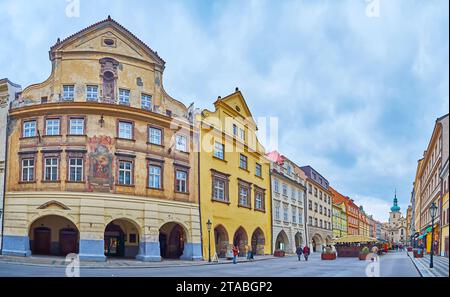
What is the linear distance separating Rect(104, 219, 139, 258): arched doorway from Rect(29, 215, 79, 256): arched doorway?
1913 millimetres

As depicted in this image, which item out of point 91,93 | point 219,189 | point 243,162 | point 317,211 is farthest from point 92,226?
point 317,211

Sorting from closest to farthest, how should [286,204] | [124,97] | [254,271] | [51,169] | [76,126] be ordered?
[254,271] → [51,169] → [76,126] → [124,97] → [286,204]

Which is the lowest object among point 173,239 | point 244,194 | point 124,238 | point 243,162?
point 173,239

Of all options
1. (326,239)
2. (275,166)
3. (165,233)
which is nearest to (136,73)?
(165,233)

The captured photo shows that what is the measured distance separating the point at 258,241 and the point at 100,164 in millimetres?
15243

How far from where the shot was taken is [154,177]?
16.9 meters

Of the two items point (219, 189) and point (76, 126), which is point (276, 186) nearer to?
point (219, 189)

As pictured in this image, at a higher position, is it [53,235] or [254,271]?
[254,271]

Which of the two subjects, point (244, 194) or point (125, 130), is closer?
point (125, 130)

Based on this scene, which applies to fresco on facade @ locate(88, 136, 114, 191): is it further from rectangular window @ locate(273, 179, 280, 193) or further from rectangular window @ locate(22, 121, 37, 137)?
rectangular window @ locate(273, 179, 280, 193)

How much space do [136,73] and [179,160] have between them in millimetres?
4214
